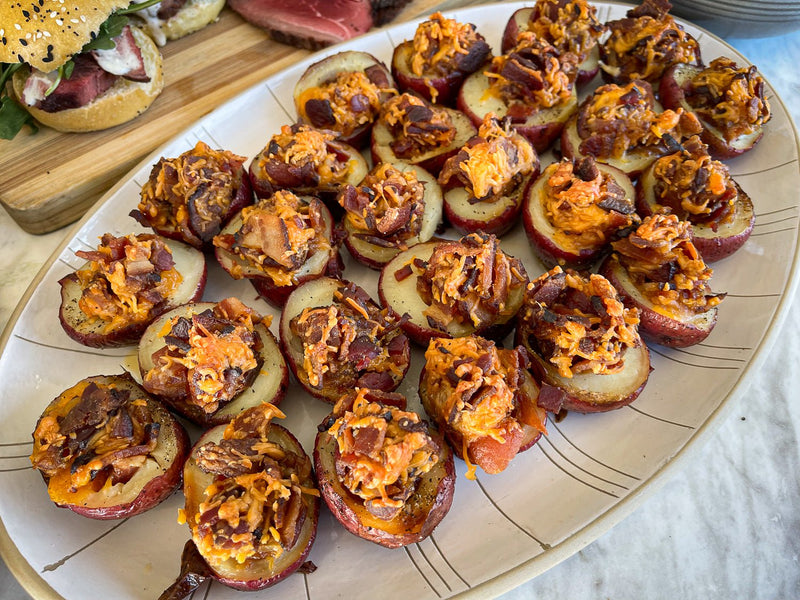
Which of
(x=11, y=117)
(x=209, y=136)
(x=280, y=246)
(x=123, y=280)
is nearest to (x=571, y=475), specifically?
(x=280, y=246)

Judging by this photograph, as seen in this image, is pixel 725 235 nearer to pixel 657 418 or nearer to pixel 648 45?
pixel 657 418

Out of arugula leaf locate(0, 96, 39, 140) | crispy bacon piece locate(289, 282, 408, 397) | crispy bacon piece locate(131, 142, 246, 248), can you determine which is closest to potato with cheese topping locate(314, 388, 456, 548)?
crispy bacon piece locate(289, 282, 408, 397)

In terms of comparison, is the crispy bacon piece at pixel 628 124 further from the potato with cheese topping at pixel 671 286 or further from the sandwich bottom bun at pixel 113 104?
the sandwich bottom bun at pixel 113 104

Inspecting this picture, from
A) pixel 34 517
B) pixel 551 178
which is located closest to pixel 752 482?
pixel 551 178

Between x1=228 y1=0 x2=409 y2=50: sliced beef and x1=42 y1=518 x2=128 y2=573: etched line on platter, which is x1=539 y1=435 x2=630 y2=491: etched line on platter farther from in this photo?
x1=228 y1=0 x2=409 y2=50: sliced beef

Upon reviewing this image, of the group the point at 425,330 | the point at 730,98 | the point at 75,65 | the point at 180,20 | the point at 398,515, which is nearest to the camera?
the point at 398,515

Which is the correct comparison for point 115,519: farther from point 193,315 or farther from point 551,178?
point 551,178

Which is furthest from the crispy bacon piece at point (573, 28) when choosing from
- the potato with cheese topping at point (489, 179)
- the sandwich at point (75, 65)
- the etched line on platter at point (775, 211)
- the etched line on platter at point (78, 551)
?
the etched line on platter at point (78, 551)
